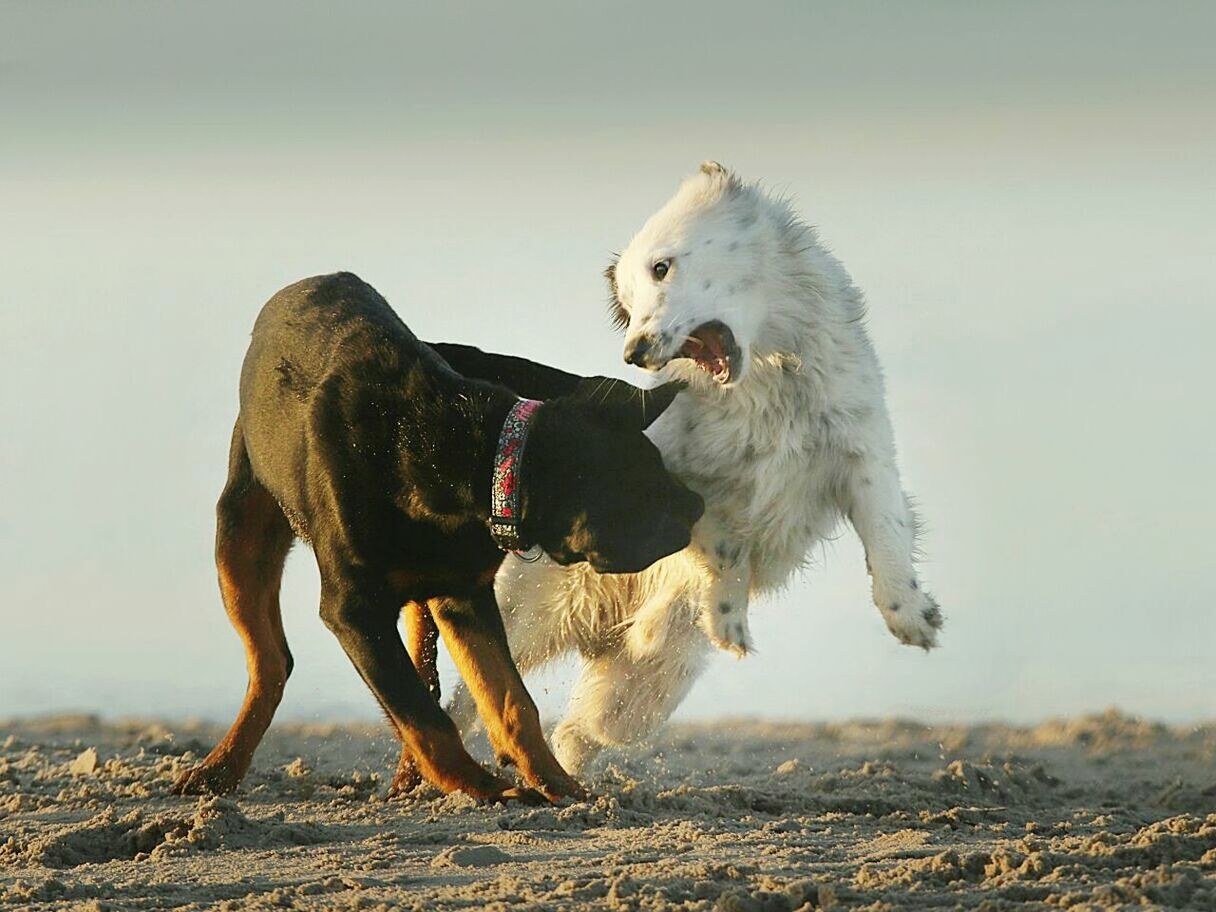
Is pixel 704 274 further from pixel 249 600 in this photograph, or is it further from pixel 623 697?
pixel 249 600

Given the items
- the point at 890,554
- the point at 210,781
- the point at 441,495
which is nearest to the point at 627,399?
the point at 441,495

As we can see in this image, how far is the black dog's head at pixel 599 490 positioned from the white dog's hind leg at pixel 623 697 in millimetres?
1001

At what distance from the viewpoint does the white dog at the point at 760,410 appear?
20.0ft

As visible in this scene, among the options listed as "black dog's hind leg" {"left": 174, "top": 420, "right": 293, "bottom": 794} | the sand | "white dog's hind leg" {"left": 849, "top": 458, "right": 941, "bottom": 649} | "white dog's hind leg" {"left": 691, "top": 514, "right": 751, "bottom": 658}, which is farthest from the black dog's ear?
"black dog's hind leg" {"left": 174, "top": 420, "right": 293, "bottom": 794}

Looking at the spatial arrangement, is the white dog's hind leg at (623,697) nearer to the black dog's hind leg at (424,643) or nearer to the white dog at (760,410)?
the white dog at (760,410)

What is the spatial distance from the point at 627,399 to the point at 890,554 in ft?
3.57

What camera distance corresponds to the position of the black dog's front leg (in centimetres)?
592

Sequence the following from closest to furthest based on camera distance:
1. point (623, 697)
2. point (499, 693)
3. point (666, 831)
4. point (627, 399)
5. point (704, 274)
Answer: point (666, 831) → point (627, 399) → point (704, 274) → point (499, 693) → point (623, 697)

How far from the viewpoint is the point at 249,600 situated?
699 centimetres

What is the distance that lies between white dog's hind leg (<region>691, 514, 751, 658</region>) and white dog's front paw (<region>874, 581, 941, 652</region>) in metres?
0.51

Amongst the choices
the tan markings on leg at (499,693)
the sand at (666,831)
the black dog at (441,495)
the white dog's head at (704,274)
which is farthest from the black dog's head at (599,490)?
the sand at (666,831)

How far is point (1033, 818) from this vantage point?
21.3 ft

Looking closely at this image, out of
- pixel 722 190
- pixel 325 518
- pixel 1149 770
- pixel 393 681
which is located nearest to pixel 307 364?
pixel 325 518

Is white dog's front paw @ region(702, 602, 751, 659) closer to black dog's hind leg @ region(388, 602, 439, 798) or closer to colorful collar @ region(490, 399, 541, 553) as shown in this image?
colorful collar @ region(490, 399, 541, 553)
